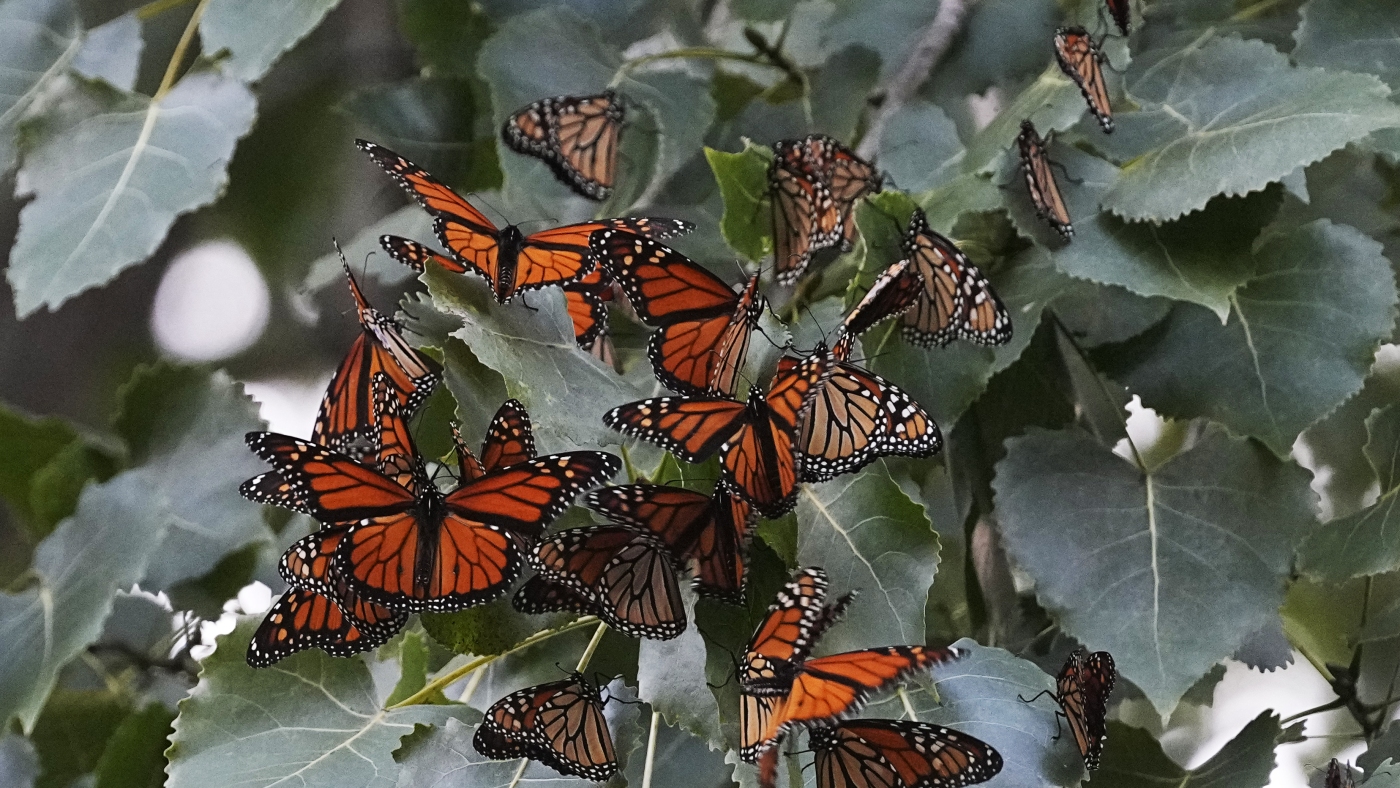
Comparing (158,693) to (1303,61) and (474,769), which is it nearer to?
(474,769)

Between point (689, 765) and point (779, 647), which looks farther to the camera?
point (689, 765)

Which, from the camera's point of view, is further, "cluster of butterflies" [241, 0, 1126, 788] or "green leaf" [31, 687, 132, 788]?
"green leaf" [31, 687, 132, 788]

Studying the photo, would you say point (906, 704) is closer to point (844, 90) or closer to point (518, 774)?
point (518, 774)

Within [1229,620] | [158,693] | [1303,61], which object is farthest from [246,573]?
[1303,61]

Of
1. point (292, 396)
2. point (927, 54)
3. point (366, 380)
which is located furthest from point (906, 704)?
point (292, 396)

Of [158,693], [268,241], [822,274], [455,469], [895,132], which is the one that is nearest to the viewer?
[455,469]

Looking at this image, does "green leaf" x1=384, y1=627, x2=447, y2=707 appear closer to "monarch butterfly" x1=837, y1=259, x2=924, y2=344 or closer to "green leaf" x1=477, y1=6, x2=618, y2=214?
"monarch butterfly" x1=837, y1=259, x2=924, y2=344

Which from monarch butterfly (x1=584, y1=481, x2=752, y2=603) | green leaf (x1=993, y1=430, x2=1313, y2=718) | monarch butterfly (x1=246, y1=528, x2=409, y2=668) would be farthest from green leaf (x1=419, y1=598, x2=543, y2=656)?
green leaf (x1=993, y1=430, x2=1313, y2=718)
